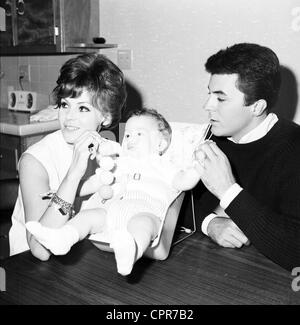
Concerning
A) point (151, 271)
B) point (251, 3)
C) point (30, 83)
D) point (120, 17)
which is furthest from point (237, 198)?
point (30, 83)

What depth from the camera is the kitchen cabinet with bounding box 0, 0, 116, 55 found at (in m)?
2.15

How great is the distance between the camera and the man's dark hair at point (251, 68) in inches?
42.0

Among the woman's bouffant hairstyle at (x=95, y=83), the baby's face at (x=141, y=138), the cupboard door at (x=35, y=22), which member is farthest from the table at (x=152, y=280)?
the cupboard door at (x=35, y=22)

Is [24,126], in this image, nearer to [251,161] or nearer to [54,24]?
[54,24]

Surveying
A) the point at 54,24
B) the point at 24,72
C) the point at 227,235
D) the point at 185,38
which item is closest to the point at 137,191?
the point at 227,235

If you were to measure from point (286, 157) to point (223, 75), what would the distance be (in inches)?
11.6

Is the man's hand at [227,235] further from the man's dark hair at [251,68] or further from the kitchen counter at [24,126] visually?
the kitchen counter at [24,126]

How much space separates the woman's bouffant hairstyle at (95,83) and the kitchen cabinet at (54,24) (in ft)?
3.90

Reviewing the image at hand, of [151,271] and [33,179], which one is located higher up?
[33,179]

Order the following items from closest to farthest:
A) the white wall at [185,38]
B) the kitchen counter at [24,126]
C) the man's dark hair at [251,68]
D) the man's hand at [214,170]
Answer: the man's hand at [214,170]
the man's dark hair at [251,68]
the white wall at [185,38]
the kitchen counter at [24,126]

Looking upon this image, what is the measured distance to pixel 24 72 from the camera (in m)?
2.83

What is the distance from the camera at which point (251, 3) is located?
1665 millimetres

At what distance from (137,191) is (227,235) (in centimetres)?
27
